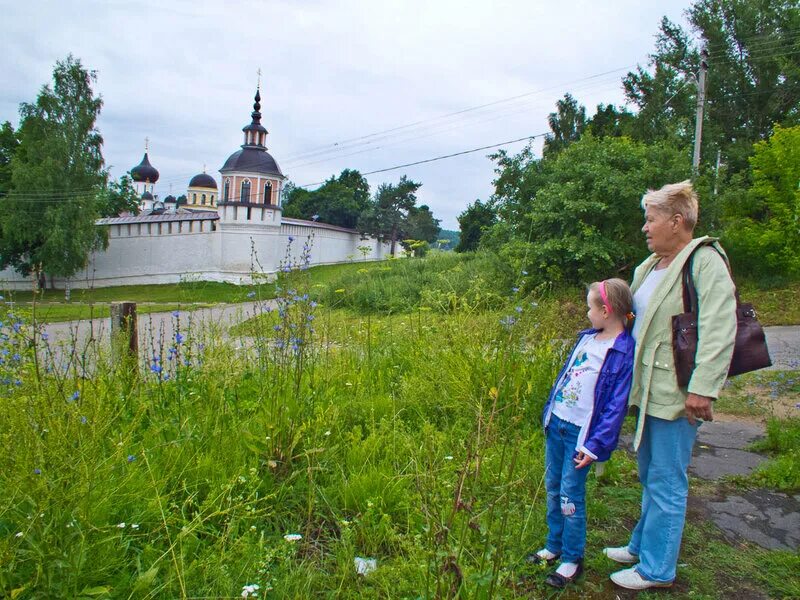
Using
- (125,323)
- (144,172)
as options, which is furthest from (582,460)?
(144,172)

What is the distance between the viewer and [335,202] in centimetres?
5759

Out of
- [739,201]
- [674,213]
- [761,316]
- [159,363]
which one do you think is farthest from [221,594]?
[739,201]

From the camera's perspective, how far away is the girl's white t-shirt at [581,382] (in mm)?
2508

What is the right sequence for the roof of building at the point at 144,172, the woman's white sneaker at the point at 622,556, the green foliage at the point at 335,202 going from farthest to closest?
the roof of building at the point at 144,172
the green foliage at the point at 335,202
the woman's white sneaker at the point at 622,556

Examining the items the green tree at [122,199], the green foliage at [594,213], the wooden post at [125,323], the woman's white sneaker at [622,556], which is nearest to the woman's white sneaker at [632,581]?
the woman's white sneaker at [622,556]

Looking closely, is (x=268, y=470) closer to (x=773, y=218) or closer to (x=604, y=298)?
(x=604, y=298)

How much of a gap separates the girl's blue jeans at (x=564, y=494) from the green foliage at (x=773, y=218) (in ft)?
46.5

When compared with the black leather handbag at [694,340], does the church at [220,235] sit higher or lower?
higher

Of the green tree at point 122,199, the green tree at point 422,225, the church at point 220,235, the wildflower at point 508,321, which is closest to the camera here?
the wildflower at point 508,321

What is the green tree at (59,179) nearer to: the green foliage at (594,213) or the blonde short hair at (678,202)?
the green foliage at (594,213)

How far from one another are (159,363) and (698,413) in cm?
308

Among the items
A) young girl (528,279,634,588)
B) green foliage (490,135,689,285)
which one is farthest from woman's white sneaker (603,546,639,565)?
green foliage (490,135,689,285)

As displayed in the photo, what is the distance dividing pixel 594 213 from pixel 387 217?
130 feet

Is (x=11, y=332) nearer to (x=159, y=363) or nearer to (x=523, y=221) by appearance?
(x=159, y=363)
